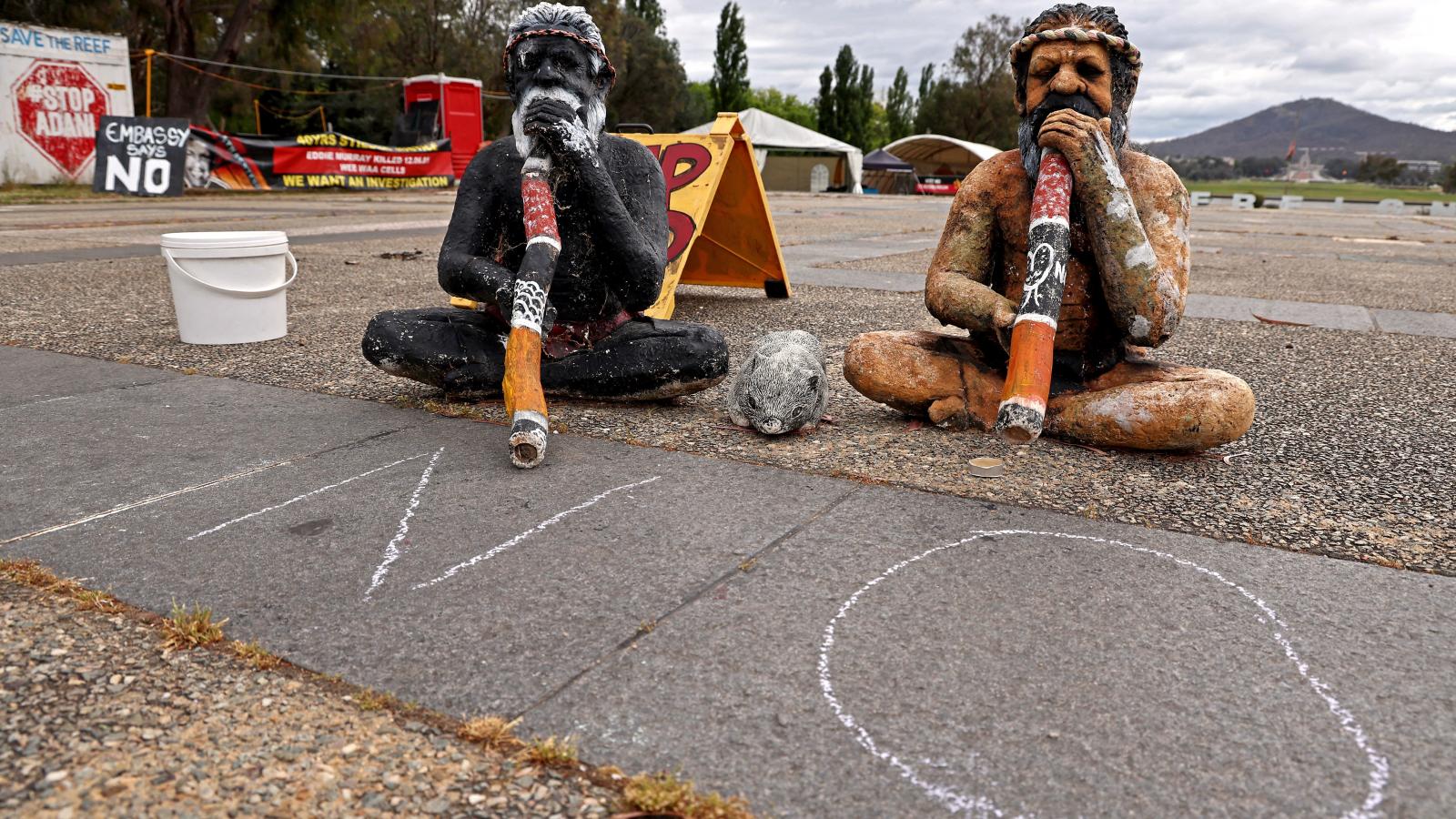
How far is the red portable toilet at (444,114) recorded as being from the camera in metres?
25.0

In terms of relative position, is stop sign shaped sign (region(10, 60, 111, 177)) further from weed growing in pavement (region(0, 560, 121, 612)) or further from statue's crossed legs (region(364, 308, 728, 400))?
weed growing in pavement (region(0, 560, 121, 612))

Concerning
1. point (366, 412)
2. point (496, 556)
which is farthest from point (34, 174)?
point (496, 556)

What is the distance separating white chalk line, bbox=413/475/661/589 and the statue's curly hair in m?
2.07

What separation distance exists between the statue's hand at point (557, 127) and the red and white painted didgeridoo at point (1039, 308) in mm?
1665

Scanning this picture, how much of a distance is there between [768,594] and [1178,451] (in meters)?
1.89

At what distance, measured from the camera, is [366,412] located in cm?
409

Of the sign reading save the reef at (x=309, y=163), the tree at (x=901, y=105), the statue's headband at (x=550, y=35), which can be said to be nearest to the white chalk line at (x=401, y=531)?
the statue's headband at (x=550, y=35)

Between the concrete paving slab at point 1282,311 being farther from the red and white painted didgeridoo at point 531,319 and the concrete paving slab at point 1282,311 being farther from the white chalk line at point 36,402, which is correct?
the white chalk line at point 36,402

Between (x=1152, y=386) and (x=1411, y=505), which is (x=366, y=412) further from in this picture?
(x=1411, y=505)

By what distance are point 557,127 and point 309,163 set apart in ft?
68.0

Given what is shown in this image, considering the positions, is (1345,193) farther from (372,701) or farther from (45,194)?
(372,701)

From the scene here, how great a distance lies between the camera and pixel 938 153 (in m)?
44.5

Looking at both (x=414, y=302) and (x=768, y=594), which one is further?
(x=414, y=302)

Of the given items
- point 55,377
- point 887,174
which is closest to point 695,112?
point 887,174
